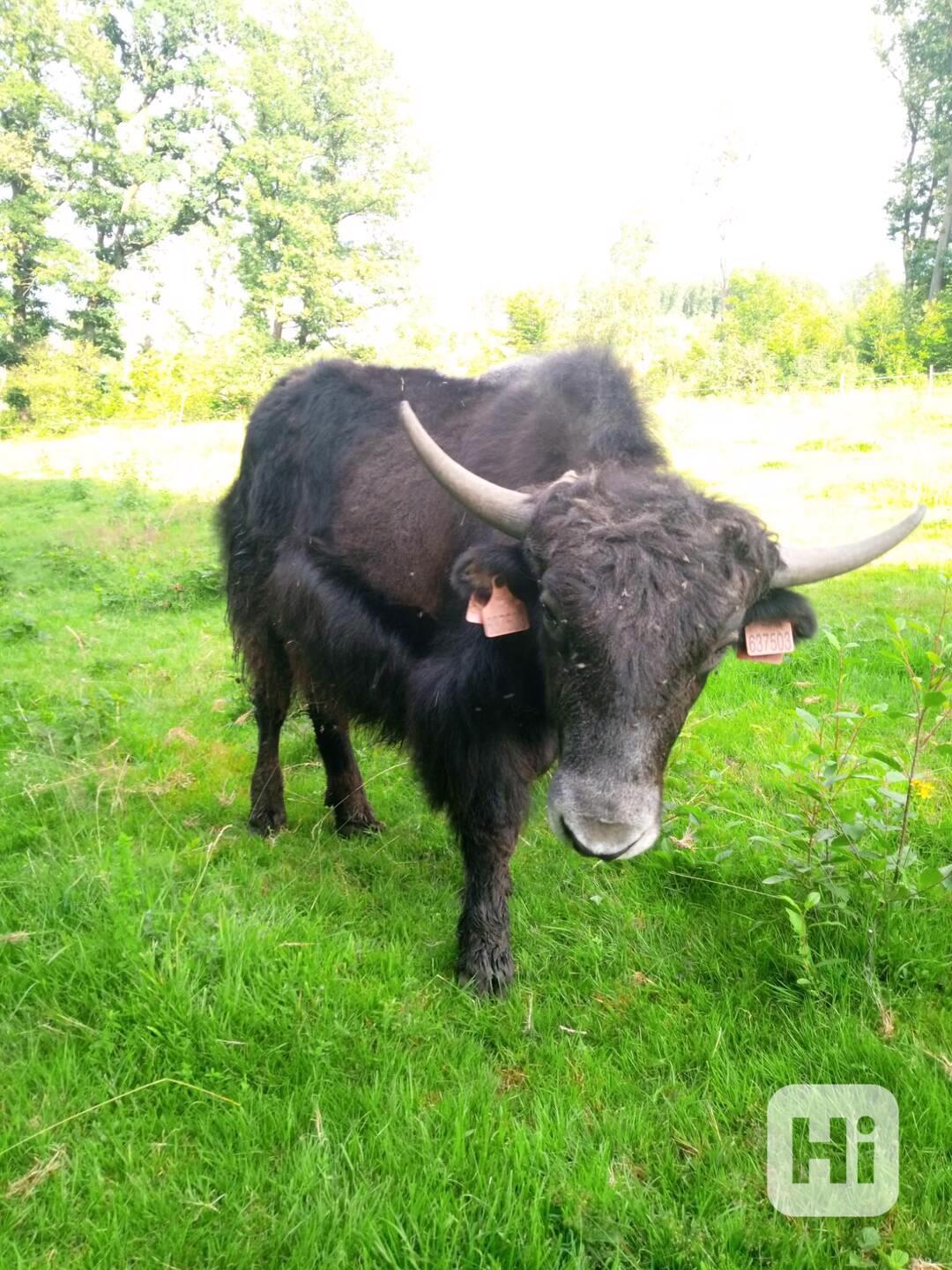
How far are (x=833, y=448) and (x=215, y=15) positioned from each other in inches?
1300

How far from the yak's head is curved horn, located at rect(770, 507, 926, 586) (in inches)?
0.8

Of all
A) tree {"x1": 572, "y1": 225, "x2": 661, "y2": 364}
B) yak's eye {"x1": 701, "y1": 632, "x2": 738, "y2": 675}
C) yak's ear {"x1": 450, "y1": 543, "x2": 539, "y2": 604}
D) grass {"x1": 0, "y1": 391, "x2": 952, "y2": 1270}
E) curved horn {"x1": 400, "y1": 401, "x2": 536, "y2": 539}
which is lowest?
grass {"x1": 0, "y1": 391, "x2": 952, "y2": 1270}

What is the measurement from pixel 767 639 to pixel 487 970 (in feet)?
5.23

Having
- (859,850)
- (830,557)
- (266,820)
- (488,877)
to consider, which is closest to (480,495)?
(830,557)

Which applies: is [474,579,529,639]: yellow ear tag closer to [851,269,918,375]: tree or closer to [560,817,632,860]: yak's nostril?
[560,817,632,860]: yak's nostril

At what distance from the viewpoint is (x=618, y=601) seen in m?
2.24

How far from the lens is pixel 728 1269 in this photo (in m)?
1.74

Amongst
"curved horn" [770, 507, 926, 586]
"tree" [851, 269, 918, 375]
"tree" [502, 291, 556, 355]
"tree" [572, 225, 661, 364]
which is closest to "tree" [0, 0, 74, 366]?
"tree" [502, 291, 556, 355]

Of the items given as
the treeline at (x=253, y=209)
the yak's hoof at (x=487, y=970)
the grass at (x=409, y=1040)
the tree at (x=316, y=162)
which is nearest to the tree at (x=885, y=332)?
the treeline at (x=253, y=209)

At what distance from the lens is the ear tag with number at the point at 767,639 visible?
8.79ft

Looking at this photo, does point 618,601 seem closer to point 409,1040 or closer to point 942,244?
point 409,1040

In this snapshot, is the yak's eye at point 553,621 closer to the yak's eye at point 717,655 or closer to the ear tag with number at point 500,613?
the ear tag with number at point 500,613

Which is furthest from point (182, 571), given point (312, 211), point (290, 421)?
point (312, 211)

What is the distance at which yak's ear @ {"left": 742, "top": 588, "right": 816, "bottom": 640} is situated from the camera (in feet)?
8.77
